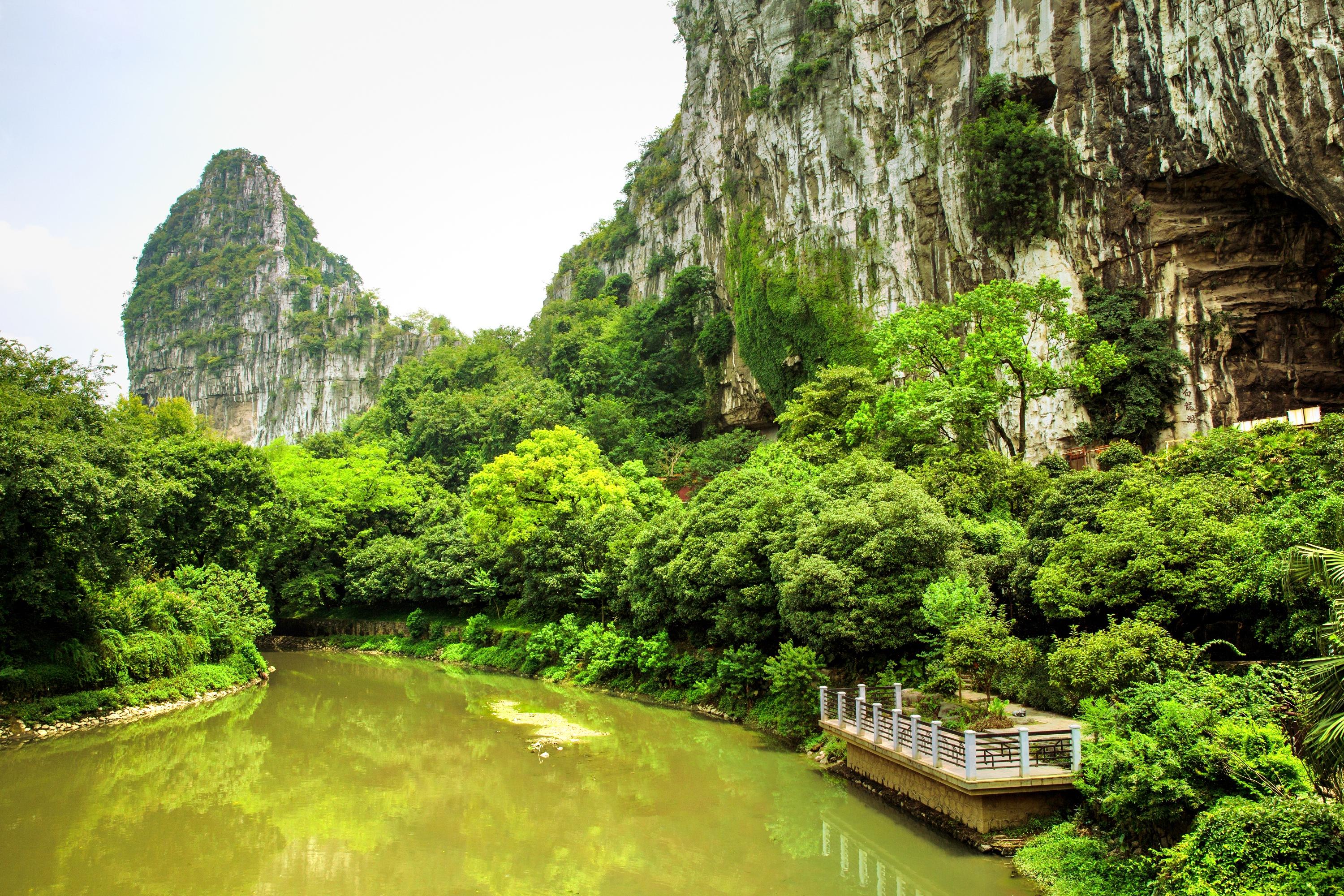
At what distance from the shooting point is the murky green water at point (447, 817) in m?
8.89

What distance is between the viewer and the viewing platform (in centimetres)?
906

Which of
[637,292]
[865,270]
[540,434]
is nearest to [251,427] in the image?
[637,292]

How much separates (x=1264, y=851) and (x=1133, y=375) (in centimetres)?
1847

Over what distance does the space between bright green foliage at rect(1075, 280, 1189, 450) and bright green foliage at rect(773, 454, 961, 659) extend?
1016 cm

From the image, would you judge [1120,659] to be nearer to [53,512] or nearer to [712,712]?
[712,712]

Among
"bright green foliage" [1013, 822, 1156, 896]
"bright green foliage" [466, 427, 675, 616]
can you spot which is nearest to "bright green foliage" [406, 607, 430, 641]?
Answer: "bright green foliage" [466, 427, 675, 616]

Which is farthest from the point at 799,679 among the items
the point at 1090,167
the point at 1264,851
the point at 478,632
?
the point at 478,632

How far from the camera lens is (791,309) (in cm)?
3170

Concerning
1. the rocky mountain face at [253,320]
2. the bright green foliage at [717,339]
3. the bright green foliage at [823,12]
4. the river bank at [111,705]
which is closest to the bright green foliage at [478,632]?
the river bank at [111,705]

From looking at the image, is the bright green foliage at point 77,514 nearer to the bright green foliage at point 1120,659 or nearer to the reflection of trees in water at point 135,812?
the reflection of trees in water at point 135,812

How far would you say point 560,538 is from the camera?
2561 centimetres

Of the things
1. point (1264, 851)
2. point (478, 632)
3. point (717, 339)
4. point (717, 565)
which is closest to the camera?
point (1264, 851)

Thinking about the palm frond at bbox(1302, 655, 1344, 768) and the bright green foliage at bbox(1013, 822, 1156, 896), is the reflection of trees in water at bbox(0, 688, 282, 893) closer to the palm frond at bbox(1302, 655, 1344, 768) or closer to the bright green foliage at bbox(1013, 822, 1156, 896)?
the bright green foliage at bbox(1013, 822, 1156, 896)

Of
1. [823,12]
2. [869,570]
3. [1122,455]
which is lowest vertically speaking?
[869,570]
